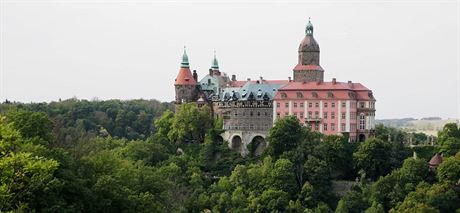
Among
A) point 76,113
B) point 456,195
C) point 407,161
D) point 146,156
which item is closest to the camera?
point 456,195

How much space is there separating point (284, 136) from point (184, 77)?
19499 millimetres

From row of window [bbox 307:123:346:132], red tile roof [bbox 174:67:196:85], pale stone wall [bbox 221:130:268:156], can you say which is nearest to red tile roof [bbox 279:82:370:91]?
row of window [bbox 307:123:346:132]

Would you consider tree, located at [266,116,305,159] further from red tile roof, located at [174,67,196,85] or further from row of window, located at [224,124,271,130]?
red tile roof, located at [174,67,196,85]

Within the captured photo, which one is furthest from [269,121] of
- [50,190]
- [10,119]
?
[50,190]

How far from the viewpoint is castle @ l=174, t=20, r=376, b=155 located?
255ft

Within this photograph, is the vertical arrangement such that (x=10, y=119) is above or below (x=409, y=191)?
above

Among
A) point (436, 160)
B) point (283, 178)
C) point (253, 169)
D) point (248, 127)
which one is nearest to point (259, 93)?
point (248, 127)

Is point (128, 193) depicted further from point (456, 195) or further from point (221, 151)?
point (221, 151)

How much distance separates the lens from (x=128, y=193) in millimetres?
44062

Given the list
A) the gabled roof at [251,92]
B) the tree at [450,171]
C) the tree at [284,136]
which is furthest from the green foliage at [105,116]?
the tree at [450,171]

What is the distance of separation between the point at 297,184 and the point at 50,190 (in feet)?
128

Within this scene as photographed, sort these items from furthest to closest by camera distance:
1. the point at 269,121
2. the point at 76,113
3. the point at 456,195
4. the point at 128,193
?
the point at 76,113 < the point at 269,121 < the point at 456,195 < the point at 128,193

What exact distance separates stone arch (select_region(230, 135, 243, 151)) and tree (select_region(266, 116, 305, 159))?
314 inches

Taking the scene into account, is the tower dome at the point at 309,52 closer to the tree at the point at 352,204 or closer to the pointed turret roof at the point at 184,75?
the pointed turret roof at the point at 184,75
